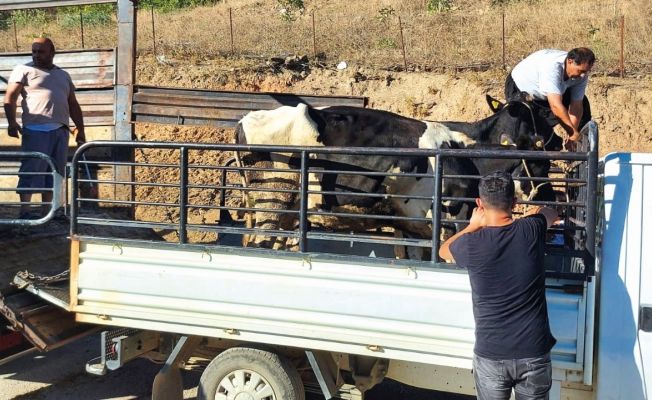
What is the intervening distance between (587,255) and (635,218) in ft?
1.18

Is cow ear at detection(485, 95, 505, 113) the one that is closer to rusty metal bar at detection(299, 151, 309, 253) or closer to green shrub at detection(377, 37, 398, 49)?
rusty metal bar at detection(299, 151, 309, 253)

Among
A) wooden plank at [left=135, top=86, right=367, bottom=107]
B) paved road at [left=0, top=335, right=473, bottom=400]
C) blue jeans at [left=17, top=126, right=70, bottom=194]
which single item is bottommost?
paved road at [left=0, top=335, right=473, bottom=400]

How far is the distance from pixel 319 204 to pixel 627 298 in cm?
292

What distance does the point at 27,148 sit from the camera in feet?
23.2

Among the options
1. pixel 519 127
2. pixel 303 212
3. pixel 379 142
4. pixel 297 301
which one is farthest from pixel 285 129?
pixel 297 301

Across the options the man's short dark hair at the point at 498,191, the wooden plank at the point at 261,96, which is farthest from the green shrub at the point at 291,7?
the man's short dark hair at the point at 498,191

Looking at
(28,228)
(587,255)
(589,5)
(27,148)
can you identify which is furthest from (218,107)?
(589,5)

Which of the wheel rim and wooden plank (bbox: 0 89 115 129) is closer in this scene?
the wheel rim

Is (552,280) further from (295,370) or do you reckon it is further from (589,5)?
(589,5)

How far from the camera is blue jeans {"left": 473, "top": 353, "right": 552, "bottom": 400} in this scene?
342cm

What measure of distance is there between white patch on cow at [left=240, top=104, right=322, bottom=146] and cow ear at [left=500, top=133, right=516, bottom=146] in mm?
1661

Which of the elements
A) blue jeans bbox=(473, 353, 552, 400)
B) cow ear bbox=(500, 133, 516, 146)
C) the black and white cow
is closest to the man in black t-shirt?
blue jeans bbox=(473, 353, 552, 400)

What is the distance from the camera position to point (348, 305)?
412cm

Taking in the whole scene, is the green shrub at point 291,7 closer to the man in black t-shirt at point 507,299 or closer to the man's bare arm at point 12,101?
the man's bare arm at point 12,101
